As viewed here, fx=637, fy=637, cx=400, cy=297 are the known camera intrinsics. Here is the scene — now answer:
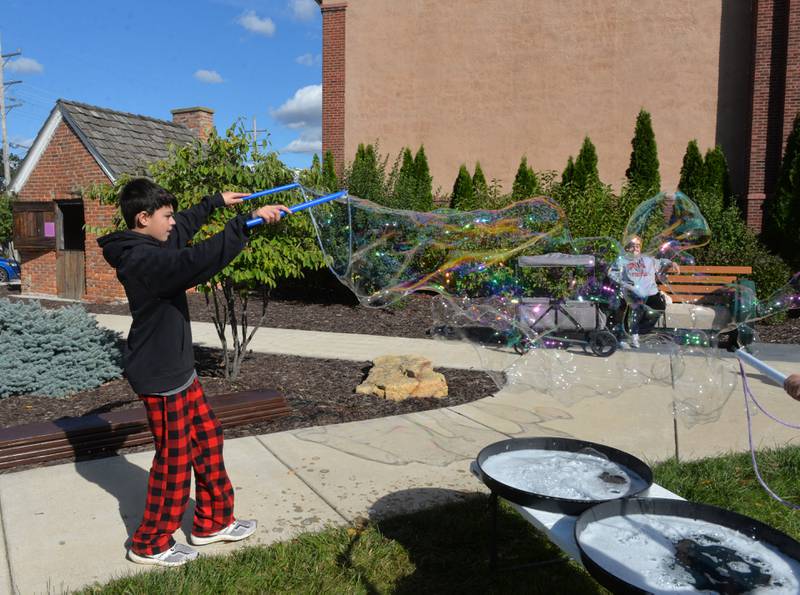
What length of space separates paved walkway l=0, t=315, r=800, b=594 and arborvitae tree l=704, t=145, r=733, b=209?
356 inches

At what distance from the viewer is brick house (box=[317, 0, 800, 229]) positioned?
1402cm

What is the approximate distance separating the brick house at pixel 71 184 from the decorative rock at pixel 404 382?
958cm

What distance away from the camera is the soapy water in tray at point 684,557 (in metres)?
2.03

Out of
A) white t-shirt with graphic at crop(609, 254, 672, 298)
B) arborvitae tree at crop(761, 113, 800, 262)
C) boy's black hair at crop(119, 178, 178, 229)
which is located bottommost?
white t-shirt with graphic at crop(609, 254, 672, 298)

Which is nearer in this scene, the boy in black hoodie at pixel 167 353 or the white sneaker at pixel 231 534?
the boy in black hoodie at pixel 167 353

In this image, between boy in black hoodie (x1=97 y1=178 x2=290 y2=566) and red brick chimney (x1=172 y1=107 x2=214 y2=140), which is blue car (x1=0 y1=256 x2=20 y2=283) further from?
A: boy in black hoodie (x1=97 y1=178 x2=290 y2=566)

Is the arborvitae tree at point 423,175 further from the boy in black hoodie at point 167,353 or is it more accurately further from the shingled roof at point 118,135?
the boy in black hoodie at point 167,353

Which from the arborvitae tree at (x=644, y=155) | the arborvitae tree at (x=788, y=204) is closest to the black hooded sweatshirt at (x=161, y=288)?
the arborvitae tree at (x=788, y=204)

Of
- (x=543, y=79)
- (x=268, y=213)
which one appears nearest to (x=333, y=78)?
(x=543, y=79)

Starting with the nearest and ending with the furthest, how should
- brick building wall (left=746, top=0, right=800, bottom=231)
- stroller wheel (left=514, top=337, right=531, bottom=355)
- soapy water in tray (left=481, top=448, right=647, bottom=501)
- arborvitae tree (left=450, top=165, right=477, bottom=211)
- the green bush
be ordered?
soapy water in tray (left=481, top=448, right=647, bottom=501), stroller wheel (left=514, top=337, right=531, bottom=355), the green bush, brick building wall (left=746, top=0, right=800, bottom=231), arborvitae tree (left=450, top=165, right=477, bottom=211)

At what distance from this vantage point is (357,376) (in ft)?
23.2

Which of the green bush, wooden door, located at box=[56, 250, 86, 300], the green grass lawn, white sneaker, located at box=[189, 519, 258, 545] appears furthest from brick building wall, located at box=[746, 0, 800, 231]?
wooden door, located at box=[56, 250, 86, 300]

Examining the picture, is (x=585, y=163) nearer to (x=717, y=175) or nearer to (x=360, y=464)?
(x=717, y=175)

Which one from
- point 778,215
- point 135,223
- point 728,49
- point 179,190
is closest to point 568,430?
point 135,223
